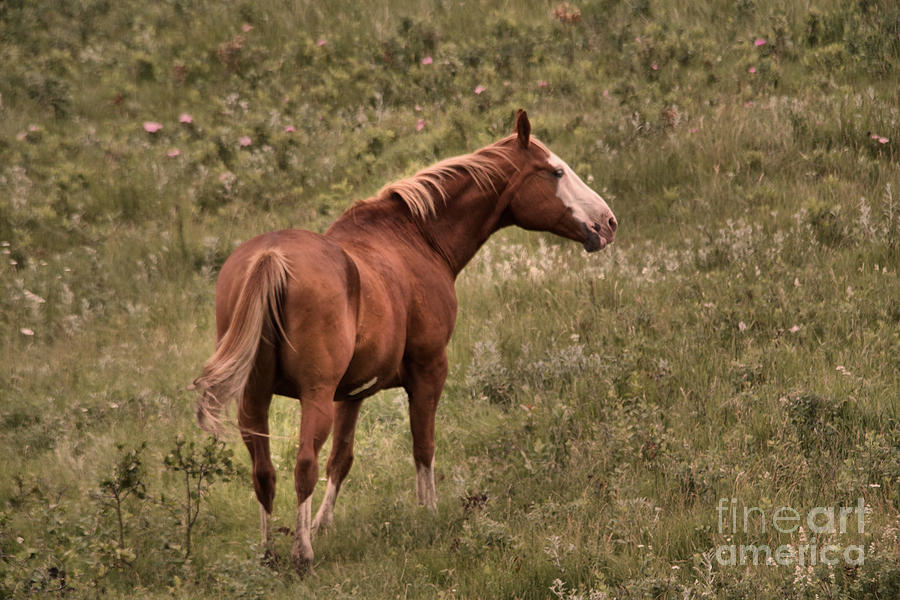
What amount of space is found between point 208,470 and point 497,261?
5.17m

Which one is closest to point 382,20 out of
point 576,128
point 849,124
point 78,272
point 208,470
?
point 576,128

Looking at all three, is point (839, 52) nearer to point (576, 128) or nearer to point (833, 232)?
point (576, 128)

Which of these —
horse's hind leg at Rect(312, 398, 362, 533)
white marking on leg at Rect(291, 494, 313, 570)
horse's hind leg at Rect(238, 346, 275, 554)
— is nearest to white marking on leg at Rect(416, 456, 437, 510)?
horse's hind leg at Rect(312, 398, 362, 533)

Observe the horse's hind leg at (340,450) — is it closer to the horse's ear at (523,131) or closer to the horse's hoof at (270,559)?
the horse's hoof at (270,559)

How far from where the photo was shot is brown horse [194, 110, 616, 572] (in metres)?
4.89

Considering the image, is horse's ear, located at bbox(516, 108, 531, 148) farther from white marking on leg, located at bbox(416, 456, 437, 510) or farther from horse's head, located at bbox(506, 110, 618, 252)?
white marking on leg, located at bbox(416, 456, 437, 510)

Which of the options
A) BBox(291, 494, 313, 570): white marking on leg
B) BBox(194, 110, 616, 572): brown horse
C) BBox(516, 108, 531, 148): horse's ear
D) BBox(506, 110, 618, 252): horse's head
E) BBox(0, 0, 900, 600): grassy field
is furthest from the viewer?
BBox(506, 110, 618, 252): horse's head

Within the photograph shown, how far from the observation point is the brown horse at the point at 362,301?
4.89 meters

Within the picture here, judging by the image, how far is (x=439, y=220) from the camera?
661cm

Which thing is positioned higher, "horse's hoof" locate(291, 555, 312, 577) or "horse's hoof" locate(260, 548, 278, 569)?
"horse's hoof" locate(291, 555, 312, 577)

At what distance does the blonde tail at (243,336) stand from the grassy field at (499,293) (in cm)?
77

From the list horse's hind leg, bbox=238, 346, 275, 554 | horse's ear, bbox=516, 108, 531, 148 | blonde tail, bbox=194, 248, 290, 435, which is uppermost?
horse's ear, bbox=516, 108, 531, 148

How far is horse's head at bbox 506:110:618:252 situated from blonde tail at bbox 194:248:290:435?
2293 millimetres

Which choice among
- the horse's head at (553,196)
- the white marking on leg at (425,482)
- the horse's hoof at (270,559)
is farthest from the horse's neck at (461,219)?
the horse's hoof at (270,559)
